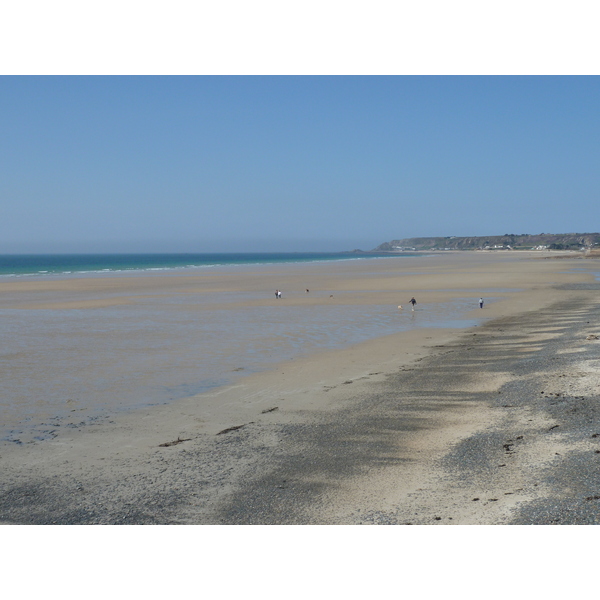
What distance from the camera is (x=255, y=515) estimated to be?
719 centimetres

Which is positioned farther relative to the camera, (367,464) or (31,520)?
(367,464)

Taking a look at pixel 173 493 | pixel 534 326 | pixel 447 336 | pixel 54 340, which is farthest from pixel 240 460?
pixel 534 326

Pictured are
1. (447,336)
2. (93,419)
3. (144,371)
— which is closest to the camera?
(93,419)

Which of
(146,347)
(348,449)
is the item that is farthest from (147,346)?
(348,449)

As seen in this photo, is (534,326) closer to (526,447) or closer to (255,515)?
(526,447)

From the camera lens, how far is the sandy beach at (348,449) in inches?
284

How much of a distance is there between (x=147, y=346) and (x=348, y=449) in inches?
509

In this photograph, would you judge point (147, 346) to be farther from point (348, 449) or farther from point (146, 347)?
point (348, 449)

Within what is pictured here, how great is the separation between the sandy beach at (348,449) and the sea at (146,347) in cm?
53

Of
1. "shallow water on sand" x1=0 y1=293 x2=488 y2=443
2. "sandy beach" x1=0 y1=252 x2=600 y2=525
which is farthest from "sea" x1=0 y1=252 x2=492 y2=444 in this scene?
"sandy beach" x1=0 y1=252 x2=600 y2=525

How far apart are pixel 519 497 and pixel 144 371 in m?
12.2

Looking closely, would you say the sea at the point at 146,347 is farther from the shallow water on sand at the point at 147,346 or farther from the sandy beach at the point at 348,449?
the sandy beach at the point at 348,449

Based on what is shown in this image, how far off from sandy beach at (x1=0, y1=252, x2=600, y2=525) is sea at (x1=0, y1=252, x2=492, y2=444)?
534 millimetres

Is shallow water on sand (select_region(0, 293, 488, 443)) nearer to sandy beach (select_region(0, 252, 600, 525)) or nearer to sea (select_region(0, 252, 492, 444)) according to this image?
sea (select_region(0, 252, 492, 444))
